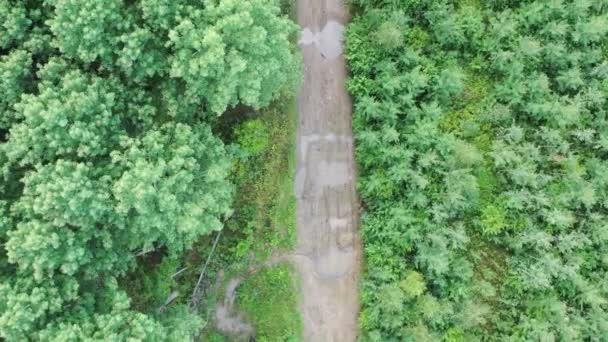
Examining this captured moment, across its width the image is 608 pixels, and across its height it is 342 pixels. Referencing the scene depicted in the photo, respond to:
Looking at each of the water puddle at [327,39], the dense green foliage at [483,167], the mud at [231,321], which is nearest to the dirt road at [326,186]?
the water puddle at [327,39]

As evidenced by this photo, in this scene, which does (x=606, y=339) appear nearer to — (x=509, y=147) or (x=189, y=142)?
(x=509, y=147)

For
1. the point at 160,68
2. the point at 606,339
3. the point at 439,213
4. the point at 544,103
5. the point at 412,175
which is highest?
the point at 160,68

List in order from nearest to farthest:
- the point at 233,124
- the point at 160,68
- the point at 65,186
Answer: the point at 65,186
the point at 160,68
the point at 233,124

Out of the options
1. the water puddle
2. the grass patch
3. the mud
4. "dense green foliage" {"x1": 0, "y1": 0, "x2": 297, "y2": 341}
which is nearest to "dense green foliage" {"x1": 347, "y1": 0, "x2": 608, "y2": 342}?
the water puddle

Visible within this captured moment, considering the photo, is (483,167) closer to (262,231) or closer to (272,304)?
(262,231)

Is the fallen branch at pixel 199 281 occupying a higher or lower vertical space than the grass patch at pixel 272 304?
higher

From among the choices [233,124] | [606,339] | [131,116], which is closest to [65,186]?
[131,116]

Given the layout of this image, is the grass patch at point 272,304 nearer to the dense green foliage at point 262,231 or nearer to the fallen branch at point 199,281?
the dense green foliage at point 262,231
